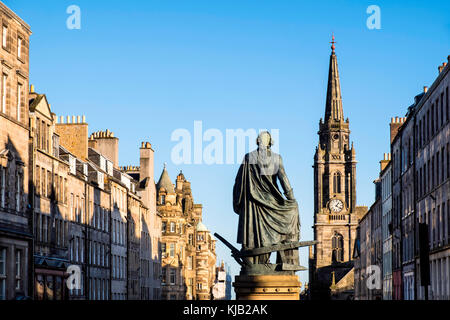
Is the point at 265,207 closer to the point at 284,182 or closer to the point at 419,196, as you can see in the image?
the point at 284,182

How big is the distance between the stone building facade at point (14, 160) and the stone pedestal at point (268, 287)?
2269cm

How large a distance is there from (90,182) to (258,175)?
154 ft

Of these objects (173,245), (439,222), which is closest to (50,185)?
(439,222)

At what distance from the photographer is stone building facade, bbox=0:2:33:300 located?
42000mm

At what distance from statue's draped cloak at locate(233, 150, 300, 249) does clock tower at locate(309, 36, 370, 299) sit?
148 metres

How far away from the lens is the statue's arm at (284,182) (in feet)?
71.3

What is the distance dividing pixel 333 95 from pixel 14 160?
472 ft

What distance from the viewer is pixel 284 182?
21766 millimetres

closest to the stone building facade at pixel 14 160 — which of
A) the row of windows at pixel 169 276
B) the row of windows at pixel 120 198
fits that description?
the row of windows at pixel 120 198

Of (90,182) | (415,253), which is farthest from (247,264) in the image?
(90,182)

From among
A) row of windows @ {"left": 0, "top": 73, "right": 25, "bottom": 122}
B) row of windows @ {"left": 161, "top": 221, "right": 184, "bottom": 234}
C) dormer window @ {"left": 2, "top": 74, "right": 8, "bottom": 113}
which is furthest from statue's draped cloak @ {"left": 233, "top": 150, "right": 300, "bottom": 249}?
row of windows @ {"left": 161, "top": 221, "right": 184, "bottom": 234}

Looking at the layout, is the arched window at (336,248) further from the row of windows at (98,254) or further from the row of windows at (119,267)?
the row of windows at (98,254)

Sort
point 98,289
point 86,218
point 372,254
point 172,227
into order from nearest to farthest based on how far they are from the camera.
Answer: point 86,218 < point 98,289 < point 372,254 < point 172,227
